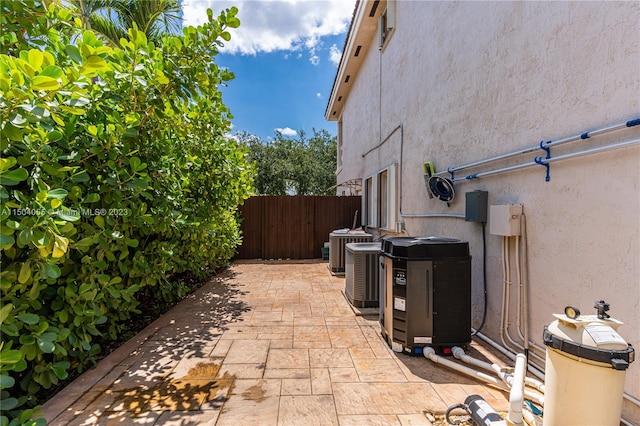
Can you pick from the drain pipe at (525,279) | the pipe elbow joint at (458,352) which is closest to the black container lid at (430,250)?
the drain pipe at (525,279)

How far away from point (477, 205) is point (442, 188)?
0.79 meters

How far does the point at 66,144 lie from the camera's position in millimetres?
2178

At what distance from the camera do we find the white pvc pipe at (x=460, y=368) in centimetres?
241

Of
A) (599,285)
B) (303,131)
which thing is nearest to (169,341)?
(599,285)

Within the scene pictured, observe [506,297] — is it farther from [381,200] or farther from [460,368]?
[381,200]

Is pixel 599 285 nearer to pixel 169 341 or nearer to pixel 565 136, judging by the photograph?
pixel 565 136

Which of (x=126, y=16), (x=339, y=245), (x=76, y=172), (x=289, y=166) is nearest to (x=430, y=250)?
(x=76, y=172)

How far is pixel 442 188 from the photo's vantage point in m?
3.94

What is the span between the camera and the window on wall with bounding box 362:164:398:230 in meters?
5.76

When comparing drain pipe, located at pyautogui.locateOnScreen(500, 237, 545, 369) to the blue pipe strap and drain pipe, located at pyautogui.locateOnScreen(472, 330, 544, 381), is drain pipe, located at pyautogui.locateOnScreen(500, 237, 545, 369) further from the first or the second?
the blue pipe strap

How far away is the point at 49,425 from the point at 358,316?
3012 mm

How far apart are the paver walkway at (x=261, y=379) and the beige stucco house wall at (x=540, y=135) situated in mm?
995

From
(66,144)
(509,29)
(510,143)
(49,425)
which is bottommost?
(49,425)

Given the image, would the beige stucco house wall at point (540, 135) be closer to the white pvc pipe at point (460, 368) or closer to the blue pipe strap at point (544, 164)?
the blue pipe strap at point (544, 164)
